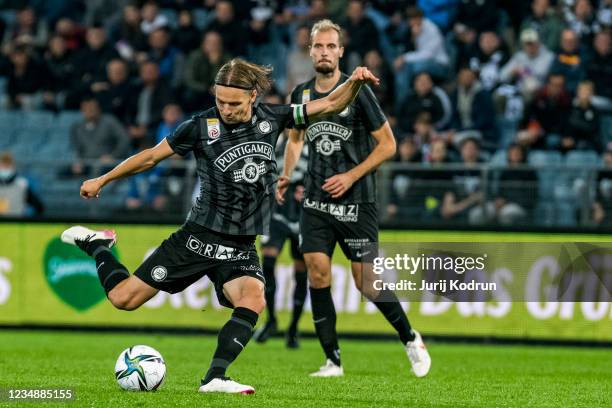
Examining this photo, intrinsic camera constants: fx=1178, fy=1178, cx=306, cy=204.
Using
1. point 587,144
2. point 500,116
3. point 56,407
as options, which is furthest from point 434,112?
point 56,407

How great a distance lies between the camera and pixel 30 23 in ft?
69.1

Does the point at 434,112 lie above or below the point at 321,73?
below

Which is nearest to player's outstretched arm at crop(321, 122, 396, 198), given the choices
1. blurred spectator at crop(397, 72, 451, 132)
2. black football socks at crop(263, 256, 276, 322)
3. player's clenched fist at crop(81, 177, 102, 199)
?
player's clenched fist at crop(81, 177, 102, 199)

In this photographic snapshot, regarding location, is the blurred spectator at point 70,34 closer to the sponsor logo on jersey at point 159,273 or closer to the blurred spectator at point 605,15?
the blurred spectator at point 605,15

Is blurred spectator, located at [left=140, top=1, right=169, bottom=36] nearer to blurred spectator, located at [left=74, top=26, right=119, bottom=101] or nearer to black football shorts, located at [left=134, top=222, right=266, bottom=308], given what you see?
blurred spectator, located at [left=74, top=26, right=119, bottom=101]

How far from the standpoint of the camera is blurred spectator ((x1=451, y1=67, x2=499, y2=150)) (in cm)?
1681

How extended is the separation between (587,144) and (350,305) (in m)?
4.07

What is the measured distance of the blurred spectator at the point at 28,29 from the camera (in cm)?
2095

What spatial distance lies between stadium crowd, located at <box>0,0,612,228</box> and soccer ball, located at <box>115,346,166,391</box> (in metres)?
7.28

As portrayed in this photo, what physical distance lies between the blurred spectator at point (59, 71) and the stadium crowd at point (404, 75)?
26 mm

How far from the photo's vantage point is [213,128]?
8188 millimetres

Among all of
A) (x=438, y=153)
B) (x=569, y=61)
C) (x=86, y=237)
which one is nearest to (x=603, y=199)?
(x=438, y=153)

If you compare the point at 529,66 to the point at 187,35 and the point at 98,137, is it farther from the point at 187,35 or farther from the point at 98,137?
the point at 98,137

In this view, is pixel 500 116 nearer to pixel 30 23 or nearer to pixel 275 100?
pixel 275 100
